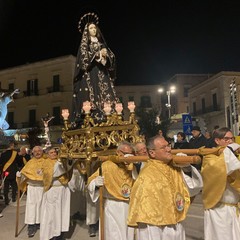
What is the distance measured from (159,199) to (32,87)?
3228cm

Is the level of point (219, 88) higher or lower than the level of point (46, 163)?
higher

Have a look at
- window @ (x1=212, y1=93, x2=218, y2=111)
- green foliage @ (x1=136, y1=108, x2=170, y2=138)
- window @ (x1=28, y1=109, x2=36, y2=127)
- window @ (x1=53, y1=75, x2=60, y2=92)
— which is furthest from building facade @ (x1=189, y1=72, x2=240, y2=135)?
window @ (x1=28, y1=109, x2=36, y2=127)

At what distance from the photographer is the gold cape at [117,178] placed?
439cm

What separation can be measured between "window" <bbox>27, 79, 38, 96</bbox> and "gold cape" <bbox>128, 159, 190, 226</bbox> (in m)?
31.5

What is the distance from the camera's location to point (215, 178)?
3369 mm

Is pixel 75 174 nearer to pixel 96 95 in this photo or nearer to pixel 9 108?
pixel 96 95

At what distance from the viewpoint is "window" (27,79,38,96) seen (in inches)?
1312

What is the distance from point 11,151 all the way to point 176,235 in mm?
7748

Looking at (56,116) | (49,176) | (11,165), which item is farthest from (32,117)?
(49,176)

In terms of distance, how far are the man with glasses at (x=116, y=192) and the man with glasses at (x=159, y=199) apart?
117 centimetres

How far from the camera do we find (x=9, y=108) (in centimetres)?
3469

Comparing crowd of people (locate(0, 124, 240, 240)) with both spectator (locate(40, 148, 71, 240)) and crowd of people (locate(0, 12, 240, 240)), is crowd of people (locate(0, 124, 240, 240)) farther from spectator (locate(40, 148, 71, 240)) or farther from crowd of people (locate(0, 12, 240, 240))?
spectator (locate(40, 148, 71, 240))

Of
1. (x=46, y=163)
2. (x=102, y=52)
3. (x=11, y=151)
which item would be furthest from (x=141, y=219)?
(x=11, y=151)

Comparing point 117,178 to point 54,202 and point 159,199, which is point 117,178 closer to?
point 159,199
